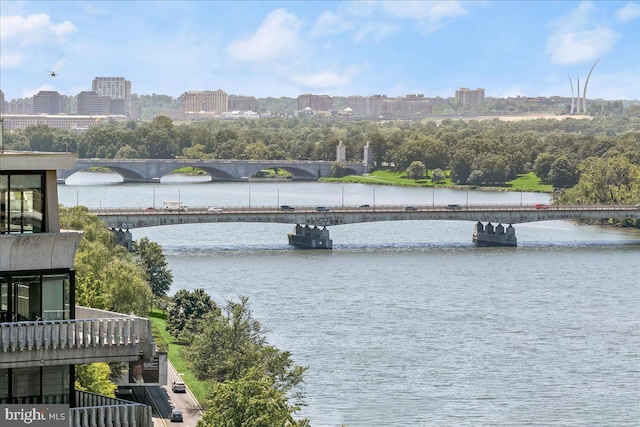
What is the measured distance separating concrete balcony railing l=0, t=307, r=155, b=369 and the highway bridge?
299ft

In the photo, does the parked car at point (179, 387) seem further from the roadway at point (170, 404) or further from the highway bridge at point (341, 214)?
the highway bridge at point (341, 214)

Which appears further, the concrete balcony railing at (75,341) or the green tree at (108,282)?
the green tree at (108,282)

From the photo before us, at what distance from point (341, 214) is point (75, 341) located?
101204 mm

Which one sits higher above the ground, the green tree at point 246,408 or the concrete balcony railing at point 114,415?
the concrete balcony railing at point 114,415

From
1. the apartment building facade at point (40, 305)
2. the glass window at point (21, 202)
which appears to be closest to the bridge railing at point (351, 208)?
the apartment building facade at point (40, 305)

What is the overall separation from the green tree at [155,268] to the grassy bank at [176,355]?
20.2 feet

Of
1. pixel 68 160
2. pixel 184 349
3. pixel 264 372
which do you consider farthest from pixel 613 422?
pixel 68 160

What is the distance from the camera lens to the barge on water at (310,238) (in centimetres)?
10962

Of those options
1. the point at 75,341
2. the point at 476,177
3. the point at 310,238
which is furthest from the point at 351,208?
the point at 75,341

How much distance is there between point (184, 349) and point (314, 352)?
605 cm

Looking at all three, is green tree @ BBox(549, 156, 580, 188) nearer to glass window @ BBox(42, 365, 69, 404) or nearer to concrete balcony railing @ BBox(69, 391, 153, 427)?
concrete balcony railing @ BBox(69, 391, 153, 427)

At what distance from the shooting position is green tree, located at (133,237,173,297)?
248ft

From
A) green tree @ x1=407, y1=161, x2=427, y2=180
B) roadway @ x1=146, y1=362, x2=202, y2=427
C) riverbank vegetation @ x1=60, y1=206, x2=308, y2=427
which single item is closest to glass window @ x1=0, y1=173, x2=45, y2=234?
riverbank vegetation @ x1=60, y1=206, x2=308, y2=427

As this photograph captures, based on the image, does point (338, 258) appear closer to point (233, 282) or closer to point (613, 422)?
point (233, 282)
